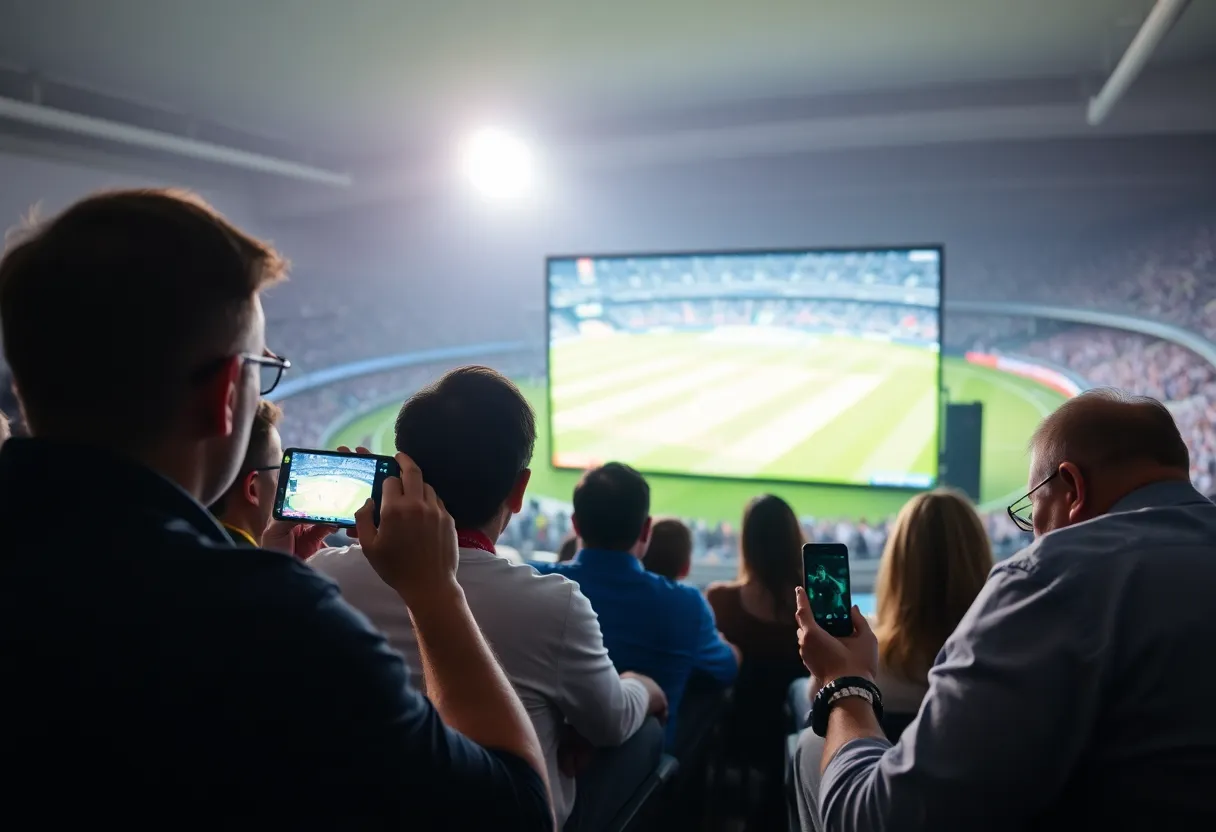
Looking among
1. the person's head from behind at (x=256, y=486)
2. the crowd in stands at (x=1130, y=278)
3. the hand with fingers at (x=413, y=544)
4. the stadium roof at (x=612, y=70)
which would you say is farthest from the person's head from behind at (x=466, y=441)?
the crowd in stands at (x=1130, y=278)

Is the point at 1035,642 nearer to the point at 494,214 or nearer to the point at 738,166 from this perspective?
the point at 738,166

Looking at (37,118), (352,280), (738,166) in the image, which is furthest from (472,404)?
(352,280)

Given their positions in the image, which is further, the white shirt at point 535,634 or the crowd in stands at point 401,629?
the white shirt at point 535,634

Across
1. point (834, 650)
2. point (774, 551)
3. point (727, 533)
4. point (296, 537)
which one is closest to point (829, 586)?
point (834, 650)

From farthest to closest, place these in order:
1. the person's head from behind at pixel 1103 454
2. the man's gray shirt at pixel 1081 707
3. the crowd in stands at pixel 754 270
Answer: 1. the crowd in stands at pixel 754 270
2. the person's head from behind at pixel 1103 454
3. the man's gray shirt at pixel 1081 707

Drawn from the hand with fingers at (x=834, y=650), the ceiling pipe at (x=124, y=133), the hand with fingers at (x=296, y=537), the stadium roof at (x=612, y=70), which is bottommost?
the hand with fingers at (x=834, y=650)

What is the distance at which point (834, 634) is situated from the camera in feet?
5.17

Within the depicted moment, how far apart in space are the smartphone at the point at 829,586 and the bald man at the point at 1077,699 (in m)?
0.36

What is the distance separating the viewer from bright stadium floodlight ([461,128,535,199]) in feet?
17.6

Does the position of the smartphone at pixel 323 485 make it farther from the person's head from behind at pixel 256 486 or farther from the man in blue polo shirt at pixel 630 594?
the man in blue polo shirt at pixel 630 594

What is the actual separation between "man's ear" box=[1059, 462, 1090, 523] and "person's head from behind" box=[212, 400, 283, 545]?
1588 mm

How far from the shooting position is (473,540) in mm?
1601

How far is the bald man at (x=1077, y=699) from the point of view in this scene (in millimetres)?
1074

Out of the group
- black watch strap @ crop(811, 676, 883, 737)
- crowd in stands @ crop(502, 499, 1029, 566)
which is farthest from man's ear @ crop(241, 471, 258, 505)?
crowd in stands @ crop(502, 499, 1029, 566)
